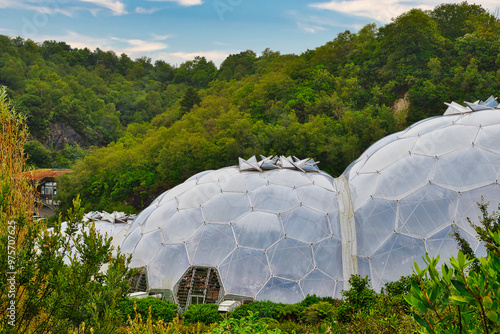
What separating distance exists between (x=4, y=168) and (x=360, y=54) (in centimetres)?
3963

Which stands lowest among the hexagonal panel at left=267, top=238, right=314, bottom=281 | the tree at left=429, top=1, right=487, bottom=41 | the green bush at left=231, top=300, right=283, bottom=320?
the green bush at left=231, top=300, right=283, bottom=320

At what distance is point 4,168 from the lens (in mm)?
6695

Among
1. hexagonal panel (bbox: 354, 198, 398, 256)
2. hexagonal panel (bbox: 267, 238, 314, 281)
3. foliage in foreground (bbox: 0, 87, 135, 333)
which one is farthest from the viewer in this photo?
hexagonal panel (bbox: 354, 198, 398, 256)

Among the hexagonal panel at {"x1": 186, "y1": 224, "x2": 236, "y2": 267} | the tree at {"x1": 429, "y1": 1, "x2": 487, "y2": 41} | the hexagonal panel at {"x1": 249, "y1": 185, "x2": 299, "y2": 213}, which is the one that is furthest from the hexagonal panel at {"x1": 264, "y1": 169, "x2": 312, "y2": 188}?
the tree at {"x1": 429, "y1": 1, "x2": 487, "y2": 41}

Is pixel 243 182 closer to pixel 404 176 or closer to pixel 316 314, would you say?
pixel 404 176

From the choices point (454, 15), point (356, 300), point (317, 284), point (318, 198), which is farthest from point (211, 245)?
point (454, 15)

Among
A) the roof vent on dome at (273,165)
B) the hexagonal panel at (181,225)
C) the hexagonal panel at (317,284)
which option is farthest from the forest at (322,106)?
the hexagonal panel at (317,284)

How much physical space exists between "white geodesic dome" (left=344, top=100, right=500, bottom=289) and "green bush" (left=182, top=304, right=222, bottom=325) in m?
4.98

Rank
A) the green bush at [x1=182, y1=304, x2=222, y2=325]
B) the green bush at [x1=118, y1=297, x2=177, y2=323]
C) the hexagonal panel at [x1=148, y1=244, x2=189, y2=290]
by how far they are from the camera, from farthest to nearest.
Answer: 1. the hexagonal panel at [x1=148, y1=244, x2=189, y2=290]
2. the green bush at [x1=118, y1=297, x2=177, y2=323]
3. the green bush at [x1=182, y1=304, x2=222, y2=325]

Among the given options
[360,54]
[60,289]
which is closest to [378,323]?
[60,289]

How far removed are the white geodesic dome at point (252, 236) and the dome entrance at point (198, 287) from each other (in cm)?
11

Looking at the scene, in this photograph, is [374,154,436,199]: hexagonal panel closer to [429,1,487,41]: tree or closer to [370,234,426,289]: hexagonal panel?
[370,234,426,289]: hexagonal panel

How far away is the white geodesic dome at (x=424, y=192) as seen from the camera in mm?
13219

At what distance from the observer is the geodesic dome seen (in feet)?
44.1
